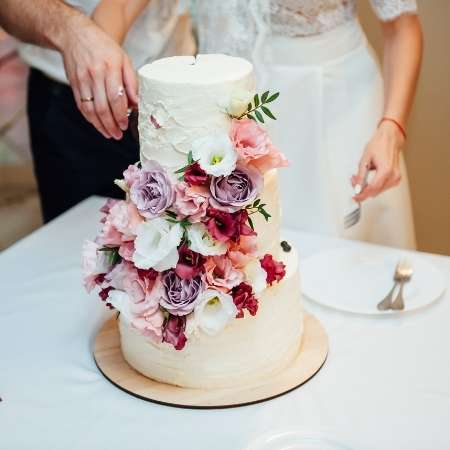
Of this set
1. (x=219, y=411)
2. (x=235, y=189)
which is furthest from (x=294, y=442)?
(x=235, y=189)

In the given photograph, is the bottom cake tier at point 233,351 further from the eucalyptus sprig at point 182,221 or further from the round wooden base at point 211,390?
the eucalyptus sprig at point 182,221

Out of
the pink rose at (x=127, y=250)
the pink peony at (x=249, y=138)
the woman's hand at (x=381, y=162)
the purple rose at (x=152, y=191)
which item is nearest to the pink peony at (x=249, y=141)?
the pink peony at (x=249, y=138)

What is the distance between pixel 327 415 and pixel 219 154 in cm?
40

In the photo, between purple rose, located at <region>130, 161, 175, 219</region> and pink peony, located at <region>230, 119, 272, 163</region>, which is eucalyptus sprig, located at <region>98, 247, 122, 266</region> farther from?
pink peony, located at <region>230, 119, 272, 163</region>

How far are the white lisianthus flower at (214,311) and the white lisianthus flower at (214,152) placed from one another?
178mm

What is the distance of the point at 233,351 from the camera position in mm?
1127

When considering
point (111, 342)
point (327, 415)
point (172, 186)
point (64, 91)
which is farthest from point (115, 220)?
point (64, 91)

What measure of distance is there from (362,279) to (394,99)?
492 mm

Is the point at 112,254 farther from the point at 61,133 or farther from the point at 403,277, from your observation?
the point at 61,133

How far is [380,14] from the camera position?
1.76 m

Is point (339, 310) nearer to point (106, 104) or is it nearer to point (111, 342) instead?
point (111, 342)

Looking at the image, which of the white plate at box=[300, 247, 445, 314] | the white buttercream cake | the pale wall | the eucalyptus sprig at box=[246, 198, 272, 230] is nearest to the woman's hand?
the white plate at box=[300, 247, 445, 314]

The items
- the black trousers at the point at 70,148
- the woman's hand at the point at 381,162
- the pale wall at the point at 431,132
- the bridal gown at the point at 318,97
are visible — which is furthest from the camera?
the pale wall at the point at 431,132

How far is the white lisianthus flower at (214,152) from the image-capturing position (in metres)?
1.00
